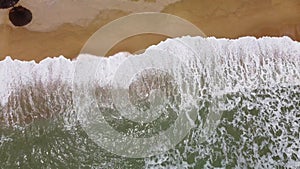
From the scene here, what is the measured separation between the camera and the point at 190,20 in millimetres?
2559

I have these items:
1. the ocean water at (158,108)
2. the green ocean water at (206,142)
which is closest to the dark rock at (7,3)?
the ocean water at (158,108)

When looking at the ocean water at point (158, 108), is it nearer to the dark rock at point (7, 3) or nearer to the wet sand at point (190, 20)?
the wet sand at point (190, 20)

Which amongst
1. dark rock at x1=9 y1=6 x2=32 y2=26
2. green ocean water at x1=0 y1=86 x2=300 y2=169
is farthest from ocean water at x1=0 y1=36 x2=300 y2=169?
dark rock at x1=9 y1=6 x2=32 y2=26

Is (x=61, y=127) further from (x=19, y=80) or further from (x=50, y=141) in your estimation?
(x=19, y=80)

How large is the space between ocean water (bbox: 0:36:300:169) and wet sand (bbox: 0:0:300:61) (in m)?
0.06

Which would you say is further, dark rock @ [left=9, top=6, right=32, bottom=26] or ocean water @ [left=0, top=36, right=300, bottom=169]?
dark rock @ [left=9, top=6, right=32, bottom=26]

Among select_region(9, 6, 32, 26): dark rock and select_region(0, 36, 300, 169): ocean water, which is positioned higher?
select_region(9, 6, 32, 26): dark rock

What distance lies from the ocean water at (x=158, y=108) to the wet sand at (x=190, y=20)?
6 cm

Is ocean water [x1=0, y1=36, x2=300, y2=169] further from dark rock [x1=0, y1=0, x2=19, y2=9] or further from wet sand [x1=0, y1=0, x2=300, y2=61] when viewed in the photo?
dark rock [x1=0, y1=0, x2=19, y2=9]

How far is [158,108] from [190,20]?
1.55 ft

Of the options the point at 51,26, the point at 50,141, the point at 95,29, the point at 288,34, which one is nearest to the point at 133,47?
the point at 95,29

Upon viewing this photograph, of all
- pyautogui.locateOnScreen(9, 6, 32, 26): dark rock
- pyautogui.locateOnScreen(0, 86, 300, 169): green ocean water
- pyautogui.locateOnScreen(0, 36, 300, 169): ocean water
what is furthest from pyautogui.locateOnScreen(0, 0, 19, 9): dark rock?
pyautogui.locateOnScreen(0, 86, 300, 169): green ocean water

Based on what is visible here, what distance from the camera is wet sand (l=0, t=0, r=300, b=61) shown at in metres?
2.48

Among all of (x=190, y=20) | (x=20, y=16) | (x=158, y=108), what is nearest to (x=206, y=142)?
(x=158, y=108)
